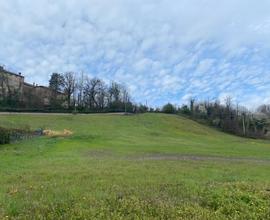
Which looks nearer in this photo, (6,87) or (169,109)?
(6,87)

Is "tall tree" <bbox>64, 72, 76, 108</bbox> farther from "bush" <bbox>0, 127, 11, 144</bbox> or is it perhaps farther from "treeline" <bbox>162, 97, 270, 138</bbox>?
"bush" <bbox>0, 127, 11, 144</bbox>

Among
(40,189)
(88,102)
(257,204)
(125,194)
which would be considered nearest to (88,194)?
(125,194)

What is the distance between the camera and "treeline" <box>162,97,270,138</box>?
9806cm

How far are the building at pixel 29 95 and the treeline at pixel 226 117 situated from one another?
31889 mm

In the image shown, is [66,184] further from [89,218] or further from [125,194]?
[89,218]

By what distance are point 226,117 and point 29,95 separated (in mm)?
57145

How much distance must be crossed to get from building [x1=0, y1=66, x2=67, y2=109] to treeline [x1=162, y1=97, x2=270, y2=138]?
3189 centimetres

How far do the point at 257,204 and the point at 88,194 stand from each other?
3.88 metres

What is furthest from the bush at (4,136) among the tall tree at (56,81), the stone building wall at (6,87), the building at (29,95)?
the tall tree at (56,81)

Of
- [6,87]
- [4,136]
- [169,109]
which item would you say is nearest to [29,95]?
[6,87]

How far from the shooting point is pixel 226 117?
106812 mm

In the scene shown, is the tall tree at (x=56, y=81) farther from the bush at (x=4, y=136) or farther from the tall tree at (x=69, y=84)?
the bush at (x=4, y=136)

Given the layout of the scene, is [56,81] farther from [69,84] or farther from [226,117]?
[226,117]

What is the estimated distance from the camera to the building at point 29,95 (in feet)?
323
